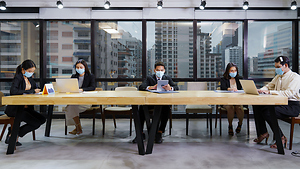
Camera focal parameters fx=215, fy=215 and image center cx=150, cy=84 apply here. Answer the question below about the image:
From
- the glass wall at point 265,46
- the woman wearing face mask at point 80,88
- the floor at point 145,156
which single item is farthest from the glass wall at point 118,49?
the glass wall at point 265,46

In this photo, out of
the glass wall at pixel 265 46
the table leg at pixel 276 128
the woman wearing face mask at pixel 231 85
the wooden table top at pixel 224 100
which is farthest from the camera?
the glass wall at pixel 265 46

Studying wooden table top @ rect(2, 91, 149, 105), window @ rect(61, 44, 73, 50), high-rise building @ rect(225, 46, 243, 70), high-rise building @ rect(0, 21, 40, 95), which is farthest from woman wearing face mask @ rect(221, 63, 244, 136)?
high-rise building @ rect(0, 21, 40, 95)

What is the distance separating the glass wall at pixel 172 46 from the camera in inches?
221

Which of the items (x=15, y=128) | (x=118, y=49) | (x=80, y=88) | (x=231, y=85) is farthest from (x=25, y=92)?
(x=231, y=85)

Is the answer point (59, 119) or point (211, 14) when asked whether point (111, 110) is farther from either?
point (211, 14)

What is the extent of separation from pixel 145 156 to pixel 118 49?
358 cm

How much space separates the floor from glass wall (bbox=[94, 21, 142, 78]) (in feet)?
6.82

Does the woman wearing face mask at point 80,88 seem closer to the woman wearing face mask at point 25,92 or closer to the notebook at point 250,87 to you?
the woman wearing face mask at point 25,92

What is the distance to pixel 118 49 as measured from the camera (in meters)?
5.69

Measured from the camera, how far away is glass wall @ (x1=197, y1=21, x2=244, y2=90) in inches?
220

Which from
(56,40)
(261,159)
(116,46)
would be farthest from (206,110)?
(56,40)

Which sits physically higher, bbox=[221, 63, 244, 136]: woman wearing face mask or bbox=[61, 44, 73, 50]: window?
bbox=[61, 44, 73, 50]: window

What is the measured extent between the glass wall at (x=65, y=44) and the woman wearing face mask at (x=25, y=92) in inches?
87.8

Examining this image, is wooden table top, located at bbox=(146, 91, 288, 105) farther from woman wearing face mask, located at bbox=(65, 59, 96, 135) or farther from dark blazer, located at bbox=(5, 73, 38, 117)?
dark blazer, located at bbox=(5, 73, 38, 117)
